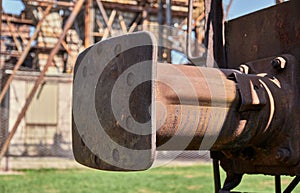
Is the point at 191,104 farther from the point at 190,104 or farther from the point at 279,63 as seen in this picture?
the point at 279,63

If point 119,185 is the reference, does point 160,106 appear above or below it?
above

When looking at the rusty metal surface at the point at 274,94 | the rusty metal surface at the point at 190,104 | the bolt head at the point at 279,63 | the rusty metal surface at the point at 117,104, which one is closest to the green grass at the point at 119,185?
the rusty metal surface at the point at 274,94

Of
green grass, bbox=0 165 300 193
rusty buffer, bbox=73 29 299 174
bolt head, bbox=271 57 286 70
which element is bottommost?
green grass, bbox=0 165 300 193

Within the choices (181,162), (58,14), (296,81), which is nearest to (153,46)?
(296,81)

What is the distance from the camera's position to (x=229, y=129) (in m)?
1.14

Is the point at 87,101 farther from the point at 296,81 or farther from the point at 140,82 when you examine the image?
the point at 296,81

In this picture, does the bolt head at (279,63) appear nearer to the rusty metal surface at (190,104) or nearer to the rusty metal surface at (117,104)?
the rusty metal surface at (190,104)

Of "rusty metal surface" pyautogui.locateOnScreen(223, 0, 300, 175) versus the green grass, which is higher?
"rusty metal surface" pyautogui.locateOnScreen(223, 0, 300, 175)

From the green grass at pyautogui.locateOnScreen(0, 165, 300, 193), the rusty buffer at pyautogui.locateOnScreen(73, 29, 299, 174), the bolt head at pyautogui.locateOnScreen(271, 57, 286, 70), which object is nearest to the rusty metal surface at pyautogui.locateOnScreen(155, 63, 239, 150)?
the rusty buffer at pyautogui.locateOnScreen(73, 29, 299, 174)

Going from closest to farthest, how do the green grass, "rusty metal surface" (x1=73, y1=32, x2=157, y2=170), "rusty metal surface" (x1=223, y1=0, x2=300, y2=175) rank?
"rusty metal surface" (x1=73, y1=32, x2=157, y2=170)
"rusty metal surface" (x1=223, y1=0, x2=300, y2=175)
the green grass

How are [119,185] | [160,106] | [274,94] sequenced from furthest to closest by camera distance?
[119,185] → [274,94] → [160,106]

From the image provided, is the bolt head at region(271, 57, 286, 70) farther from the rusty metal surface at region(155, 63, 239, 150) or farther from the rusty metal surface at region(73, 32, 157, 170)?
the rusty metal surface at region(73, 32, 157, 170)

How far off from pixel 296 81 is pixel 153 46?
19.5 inches

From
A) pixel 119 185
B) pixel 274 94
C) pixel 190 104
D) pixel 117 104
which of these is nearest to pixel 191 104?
pixel 190 104
